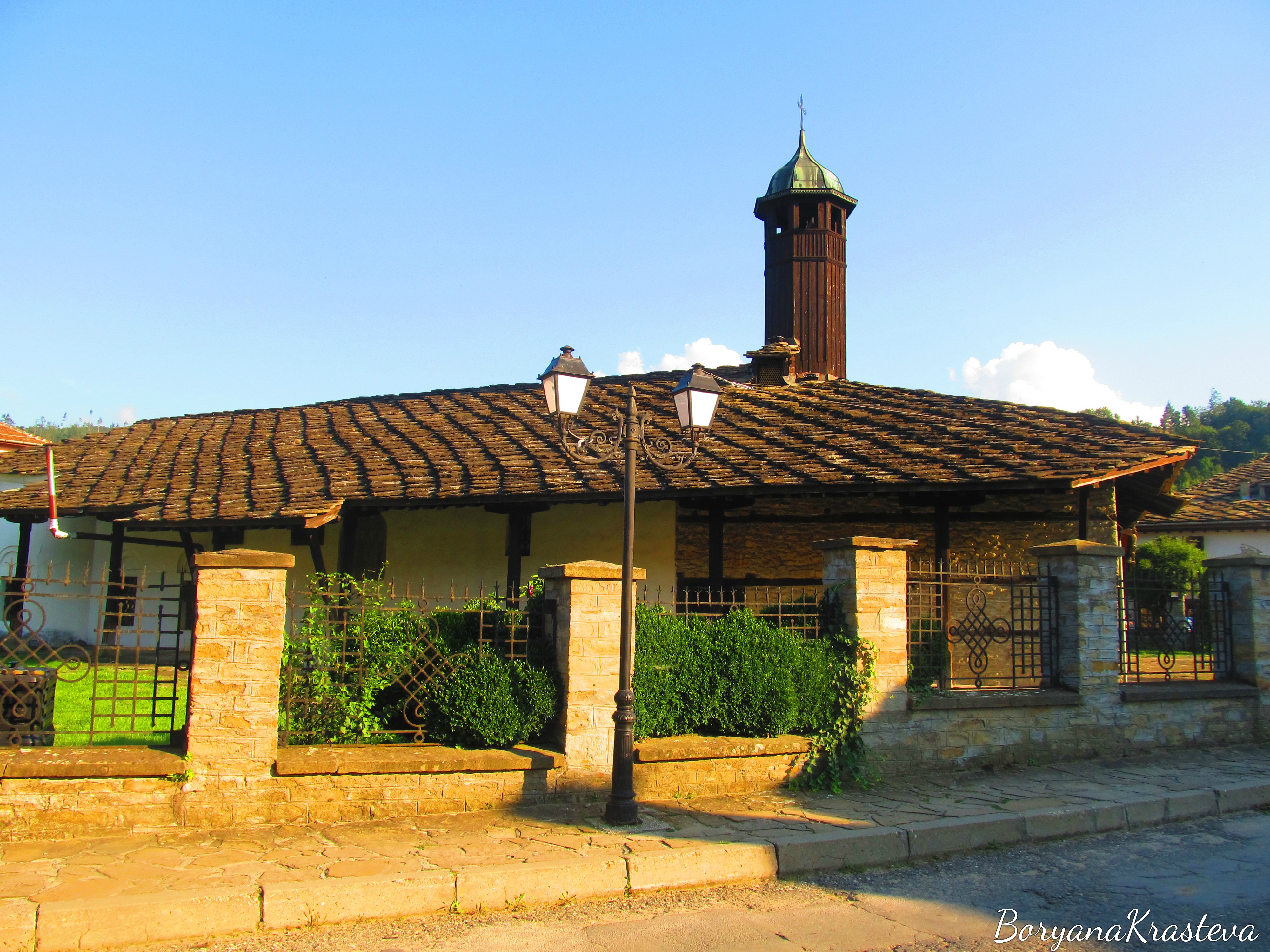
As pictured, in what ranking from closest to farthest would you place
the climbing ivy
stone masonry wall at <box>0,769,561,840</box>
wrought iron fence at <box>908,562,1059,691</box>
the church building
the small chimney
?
stone masonry wall at <box>0,769,561,840</box>, the climbing ivy, wrought iron fence at <box>908,562,1059,691</box>, the church building, the small chimney

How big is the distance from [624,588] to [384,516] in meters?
7.63

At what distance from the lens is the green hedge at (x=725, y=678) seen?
7090 mm

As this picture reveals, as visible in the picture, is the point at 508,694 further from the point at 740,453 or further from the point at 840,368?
the point at 840,368

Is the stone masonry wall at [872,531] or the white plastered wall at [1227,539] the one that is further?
the white plastered wall at [1227,539]

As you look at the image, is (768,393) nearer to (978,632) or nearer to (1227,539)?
(978,632)

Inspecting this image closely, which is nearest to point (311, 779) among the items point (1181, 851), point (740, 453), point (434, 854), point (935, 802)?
point (434, 854)

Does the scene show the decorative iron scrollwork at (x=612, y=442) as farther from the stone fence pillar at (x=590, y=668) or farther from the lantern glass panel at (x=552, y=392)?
the stone fence pillar at (x=590, y=668)

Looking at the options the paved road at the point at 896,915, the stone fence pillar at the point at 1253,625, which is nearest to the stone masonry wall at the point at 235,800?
the paved road at the point at 896,915

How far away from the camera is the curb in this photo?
4.41m

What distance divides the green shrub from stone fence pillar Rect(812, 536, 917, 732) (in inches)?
107

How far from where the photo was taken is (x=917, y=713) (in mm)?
7777

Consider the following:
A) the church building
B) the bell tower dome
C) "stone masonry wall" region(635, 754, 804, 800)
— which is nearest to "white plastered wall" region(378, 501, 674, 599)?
the church building

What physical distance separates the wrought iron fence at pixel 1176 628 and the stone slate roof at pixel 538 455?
1337mm

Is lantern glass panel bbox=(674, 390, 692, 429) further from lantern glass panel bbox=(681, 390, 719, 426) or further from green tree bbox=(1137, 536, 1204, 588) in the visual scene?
green tree bbox=(1137, 536, 1204, 588)
